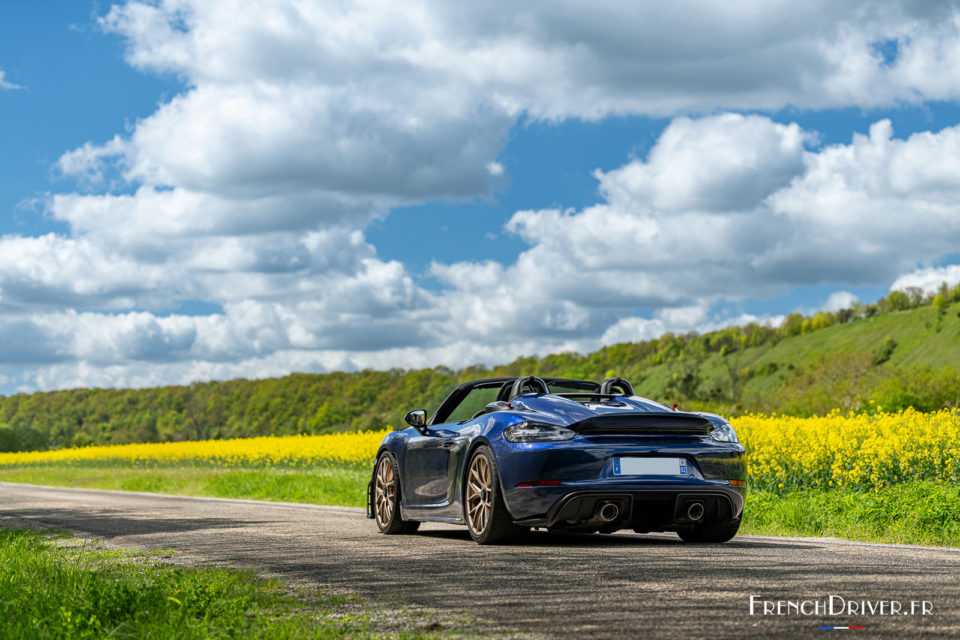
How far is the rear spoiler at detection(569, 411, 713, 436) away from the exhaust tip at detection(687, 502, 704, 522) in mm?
530

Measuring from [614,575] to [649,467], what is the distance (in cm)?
183

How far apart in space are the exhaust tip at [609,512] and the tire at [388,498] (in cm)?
283

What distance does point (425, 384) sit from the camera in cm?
9981

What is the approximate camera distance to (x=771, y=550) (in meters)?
8.08

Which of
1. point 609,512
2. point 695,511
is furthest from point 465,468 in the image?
point 695,511

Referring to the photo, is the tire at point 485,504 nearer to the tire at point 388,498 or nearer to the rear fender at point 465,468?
the rear fender at point 465,468

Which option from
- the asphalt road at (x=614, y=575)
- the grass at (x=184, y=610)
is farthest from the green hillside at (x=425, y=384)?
the grass at (x=184, y=610)

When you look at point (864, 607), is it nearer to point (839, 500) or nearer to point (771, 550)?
point (771, 550)

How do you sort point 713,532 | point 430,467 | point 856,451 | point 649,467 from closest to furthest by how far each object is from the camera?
point 649,467
point 713,532
point 430,467
point 856,451

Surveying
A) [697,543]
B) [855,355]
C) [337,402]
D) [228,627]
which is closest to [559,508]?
[697,543]

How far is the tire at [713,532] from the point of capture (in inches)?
343

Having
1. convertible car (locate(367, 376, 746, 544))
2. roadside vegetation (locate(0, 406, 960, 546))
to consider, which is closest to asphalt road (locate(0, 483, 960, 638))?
convertible car (locate(367, 376, 746, 544))

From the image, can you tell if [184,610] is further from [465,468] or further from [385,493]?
[385,493]

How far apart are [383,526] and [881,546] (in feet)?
14.8
